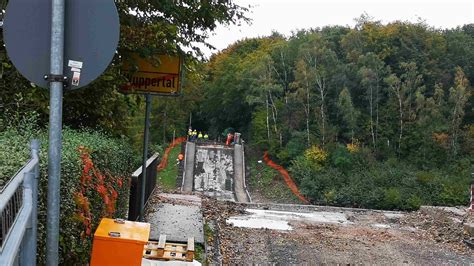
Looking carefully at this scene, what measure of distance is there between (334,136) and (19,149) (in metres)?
39.8

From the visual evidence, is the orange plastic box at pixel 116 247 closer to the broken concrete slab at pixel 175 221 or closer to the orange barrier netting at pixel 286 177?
the broken concrete slab at pixel 175 221

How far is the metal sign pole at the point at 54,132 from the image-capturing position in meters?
2.44

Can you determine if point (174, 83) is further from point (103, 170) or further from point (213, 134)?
point (213, 134)

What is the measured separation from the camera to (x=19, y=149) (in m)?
3.09

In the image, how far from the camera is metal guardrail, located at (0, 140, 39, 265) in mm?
1425

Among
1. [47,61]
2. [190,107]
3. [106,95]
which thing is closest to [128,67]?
[106,95]

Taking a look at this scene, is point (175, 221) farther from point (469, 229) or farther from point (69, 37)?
point (469, 229)

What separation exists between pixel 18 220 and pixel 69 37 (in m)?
1.10

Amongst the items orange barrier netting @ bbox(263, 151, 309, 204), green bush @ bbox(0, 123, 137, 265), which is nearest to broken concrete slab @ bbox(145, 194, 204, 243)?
green bush @ bbox(0, 123, 137, 265)

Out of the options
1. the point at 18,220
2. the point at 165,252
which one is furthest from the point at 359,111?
the point at 18,220

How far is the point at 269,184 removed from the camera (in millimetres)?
35719

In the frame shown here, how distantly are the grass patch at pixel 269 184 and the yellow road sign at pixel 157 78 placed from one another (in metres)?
25.1

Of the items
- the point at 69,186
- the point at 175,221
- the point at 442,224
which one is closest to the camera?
the point at 69,186

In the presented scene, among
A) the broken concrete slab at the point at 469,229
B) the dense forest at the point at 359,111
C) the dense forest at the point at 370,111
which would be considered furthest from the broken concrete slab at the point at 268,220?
the dense forest at the point at 370,111
